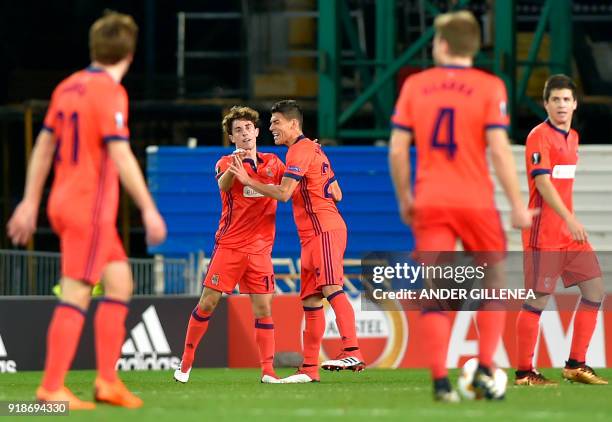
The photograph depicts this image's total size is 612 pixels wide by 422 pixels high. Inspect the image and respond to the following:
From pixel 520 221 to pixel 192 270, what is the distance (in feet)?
31.3

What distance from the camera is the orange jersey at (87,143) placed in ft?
25.7

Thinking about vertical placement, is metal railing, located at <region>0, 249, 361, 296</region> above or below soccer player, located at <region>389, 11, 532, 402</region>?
below

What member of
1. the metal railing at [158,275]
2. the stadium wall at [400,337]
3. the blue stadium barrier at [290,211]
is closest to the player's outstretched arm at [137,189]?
the stadium wall at [400,337]

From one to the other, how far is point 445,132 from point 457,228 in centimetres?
51

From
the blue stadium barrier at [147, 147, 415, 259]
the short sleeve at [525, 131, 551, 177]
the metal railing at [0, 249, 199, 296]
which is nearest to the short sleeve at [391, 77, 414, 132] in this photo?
the short sleeve at [525, 131, 551, 177]

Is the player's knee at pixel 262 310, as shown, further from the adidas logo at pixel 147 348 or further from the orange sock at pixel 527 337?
A: the adidas logo at pixel 147 348

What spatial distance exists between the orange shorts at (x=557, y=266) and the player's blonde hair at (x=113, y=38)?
12.5 feet

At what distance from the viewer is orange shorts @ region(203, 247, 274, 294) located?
11375 millimetres

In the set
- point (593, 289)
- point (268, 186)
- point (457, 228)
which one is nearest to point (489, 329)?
point (457, 228)

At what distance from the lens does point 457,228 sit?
316 inches

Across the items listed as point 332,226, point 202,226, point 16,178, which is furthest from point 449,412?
point 16,178

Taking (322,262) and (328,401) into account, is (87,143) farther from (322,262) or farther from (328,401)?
(322,262)

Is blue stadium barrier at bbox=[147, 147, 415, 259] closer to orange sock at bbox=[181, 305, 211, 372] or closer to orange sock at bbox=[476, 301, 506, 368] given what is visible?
orange sock at bbox=[181, 305, 211, 372]

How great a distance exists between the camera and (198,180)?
61.3 feet
